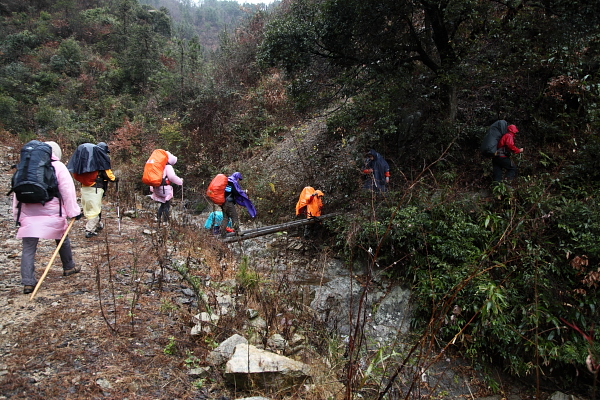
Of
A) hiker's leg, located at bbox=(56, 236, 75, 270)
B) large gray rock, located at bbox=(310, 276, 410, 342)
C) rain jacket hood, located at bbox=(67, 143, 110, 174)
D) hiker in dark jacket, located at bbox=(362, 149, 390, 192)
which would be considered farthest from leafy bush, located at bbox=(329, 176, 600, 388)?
rain jacket hood, located at bbox=(67, 143, 110, 174)

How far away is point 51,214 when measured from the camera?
3.79m

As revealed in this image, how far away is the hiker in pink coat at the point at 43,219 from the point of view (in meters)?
3.66

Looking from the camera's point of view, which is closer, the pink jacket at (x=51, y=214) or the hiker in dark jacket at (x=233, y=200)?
the pink jacket at (x=51, y=214)

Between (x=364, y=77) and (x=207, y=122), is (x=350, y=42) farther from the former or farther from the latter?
(x=207, y=122)

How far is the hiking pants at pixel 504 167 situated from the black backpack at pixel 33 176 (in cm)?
721

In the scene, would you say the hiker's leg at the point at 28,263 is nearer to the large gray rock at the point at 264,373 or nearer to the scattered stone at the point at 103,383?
the scattered stone at the point at 103,383

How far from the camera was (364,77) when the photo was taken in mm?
8094

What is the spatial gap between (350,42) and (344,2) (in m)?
0.91

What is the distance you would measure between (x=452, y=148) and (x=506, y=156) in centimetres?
141

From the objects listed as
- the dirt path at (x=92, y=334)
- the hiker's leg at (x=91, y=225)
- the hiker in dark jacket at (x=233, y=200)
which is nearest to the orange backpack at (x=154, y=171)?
the hiker's leg at (x=91, y=225)

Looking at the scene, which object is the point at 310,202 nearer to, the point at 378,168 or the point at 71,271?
the point at 378,168

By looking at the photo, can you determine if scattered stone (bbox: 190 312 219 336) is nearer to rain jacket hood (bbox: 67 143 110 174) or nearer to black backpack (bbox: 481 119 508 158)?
rain jacket hood (bbox: 67 143 110 174)

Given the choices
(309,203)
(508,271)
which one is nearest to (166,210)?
(309,203)

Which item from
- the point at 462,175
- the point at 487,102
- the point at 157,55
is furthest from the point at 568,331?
the point at 157,55
